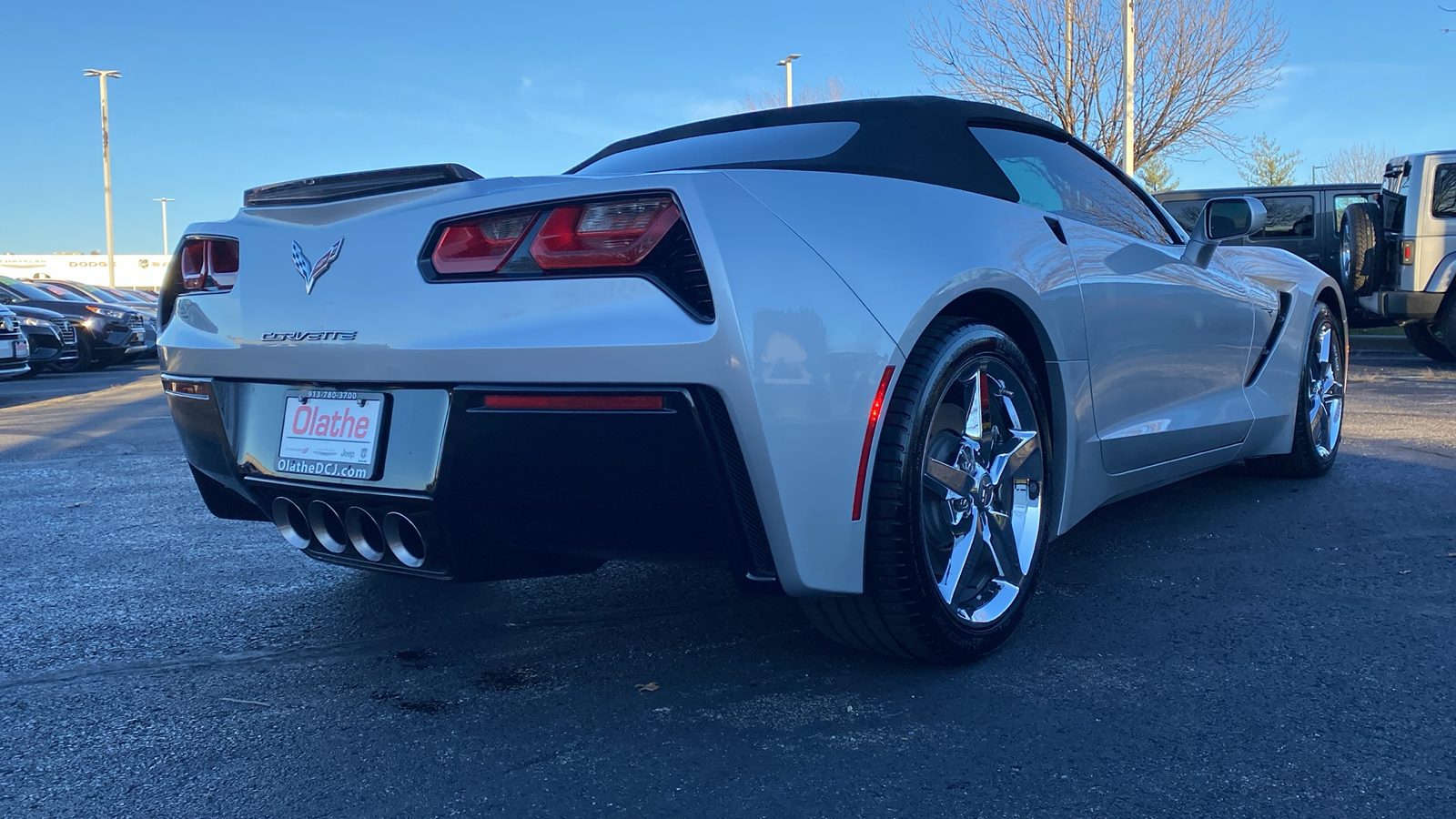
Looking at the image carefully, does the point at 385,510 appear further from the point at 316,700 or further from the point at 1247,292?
the point at 1247,292

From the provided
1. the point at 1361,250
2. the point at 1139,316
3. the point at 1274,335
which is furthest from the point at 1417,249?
the point at 1139,316

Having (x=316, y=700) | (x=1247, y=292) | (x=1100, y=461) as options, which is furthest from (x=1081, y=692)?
(x=1247, y=292)

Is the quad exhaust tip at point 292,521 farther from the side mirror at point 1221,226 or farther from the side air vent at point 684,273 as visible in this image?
the side mirror at point 1221,226

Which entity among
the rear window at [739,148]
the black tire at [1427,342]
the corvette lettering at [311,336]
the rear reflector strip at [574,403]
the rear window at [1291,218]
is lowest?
the black tire at [1427,342]

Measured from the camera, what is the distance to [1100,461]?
10.2 feet

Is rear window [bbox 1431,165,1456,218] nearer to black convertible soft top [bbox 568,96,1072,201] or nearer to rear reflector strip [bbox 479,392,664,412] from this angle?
black convertible soft top [bbox 568,96,1072,201]

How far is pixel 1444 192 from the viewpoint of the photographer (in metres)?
10.6

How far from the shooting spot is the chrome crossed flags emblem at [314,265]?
7.77 feet

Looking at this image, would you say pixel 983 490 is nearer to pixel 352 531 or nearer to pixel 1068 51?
pixel 352 531

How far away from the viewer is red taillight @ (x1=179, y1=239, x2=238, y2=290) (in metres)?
2.61

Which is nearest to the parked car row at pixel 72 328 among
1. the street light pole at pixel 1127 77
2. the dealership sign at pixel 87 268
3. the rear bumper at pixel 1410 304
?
the rear bumper at pixel 1410 304

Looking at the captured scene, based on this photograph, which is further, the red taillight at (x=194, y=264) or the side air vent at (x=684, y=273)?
the red taillight at (x=194, y=264)

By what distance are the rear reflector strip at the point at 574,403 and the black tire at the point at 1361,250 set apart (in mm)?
10334

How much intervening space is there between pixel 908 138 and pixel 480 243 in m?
1.10
